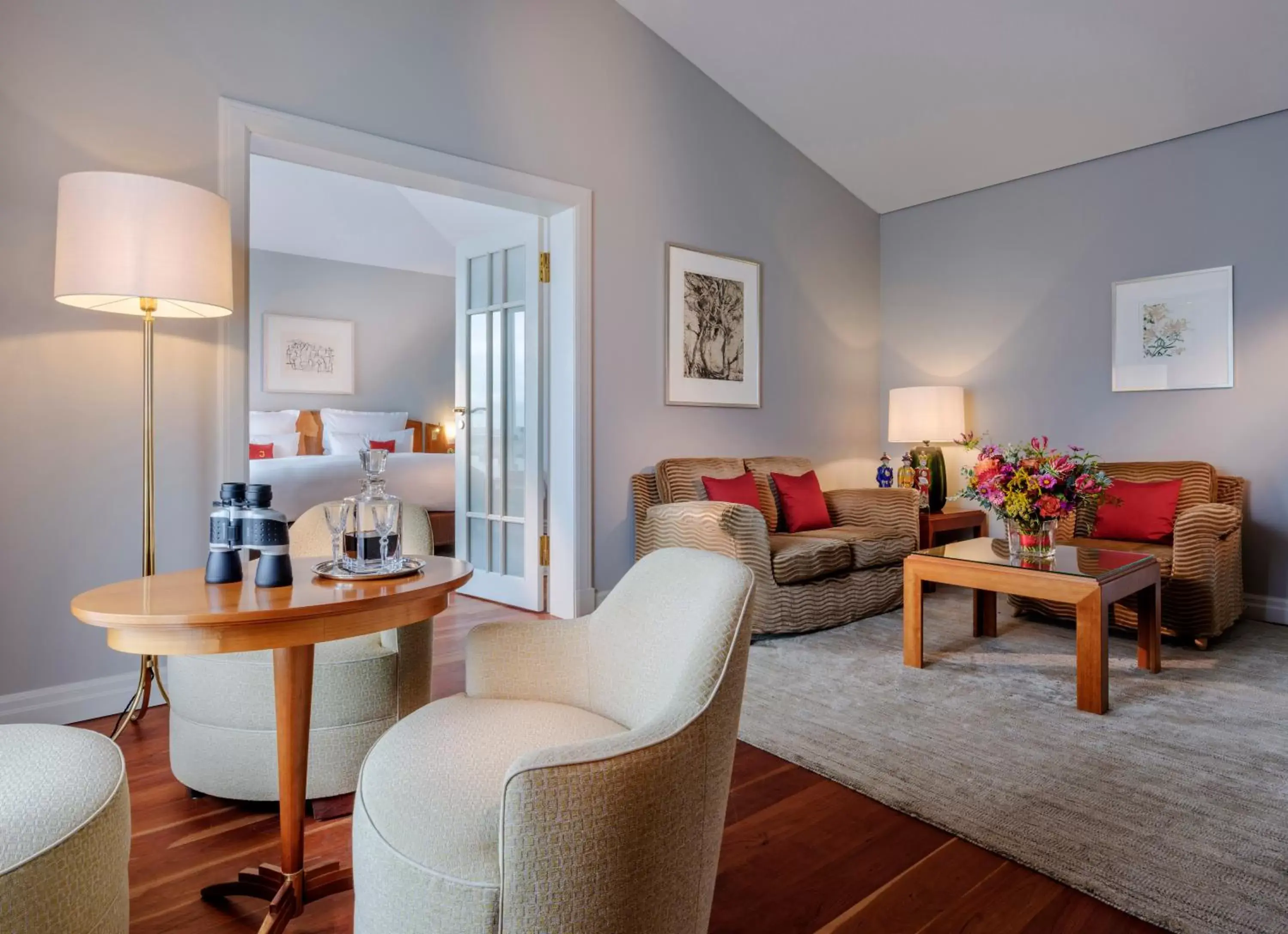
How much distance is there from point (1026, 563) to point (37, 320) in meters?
3.54

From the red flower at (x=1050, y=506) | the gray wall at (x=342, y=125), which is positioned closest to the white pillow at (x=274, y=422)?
the gray wall at (x=342, y=125)

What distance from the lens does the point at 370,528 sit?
1.66 metres

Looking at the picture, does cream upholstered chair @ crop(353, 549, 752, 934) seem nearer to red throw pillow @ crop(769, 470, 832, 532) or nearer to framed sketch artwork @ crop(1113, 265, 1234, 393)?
red throw pillow @ crop(769, 470, 832, 532)

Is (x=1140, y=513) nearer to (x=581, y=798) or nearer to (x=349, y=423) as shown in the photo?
(x=581, y=798)

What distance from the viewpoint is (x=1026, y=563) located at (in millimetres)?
2918

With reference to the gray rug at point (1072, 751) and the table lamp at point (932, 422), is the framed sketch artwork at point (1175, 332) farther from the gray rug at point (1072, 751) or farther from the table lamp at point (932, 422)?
the gray rug at point (1072, 751)

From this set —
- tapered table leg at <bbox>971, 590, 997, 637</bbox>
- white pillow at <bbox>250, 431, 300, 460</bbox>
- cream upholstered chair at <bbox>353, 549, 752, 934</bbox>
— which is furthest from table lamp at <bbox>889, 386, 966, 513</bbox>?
white pillow at <bbox>250, 431, 300, 460</bbox>

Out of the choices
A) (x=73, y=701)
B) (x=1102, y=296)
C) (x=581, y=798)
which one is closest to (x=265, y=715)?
(x=73, y=701)

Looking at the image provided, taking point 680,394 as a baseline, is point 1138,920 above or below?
below

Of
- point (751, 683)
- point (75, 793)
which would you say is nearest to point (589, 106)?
point (751, 683)

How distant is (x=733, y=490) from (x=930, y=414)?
→ 1.64 metres

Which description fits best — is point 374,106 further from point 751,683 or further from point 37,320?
point 751,683

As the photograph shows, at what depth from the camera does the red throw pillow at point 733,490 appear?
394 centimetres

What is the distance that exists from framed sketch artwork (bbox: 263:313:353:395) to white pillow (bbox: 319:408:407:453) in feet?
0.90
